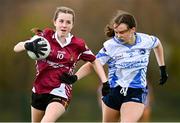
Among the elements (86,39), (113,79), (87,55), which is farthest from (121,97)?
(86,39)

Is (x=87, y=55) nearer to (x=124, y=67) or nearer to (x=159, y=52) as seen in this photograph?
(x=124, y=67)

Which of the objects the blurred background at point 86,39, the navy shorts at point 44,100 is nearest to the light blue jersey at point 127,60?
the navy shorts at point 44,100

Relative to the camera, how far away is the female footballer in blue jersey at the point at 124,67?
9.09 meters

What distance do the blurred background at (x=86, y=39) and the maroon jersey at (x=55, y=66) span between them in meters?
13.7

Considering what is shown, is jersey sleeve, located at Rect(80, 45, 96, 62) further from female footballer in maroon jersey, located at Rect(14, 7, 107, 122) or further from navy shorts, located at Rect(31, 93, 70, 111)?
navy shorts, located at Rect(31, 93, 70, 111)

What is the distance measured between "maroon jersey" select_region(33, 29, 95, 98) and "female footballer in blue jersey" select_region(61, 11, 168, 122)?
39cm

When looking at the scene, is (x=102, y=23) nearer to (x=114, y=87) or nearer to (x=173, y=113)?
(x=173, y=113)

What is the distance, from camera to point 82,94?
24.6m

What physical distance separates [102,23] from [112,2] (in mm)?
1063

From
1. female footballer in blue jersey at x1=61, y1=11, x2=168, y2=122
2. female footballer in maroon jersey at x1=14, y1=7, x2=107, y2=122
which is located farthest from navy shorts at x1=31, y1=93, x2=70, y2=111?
female footballer in blue jersey at x1=61, y1=11, x2=168, y2=122

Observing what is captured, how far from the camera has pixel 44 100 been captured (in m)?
8.92

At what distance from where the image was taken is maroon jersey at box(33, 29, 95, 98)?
29.0 feet

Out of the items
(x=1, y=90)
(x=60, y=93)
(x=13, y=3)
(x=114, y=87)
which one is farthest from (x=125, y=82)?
(x=13, y=3)

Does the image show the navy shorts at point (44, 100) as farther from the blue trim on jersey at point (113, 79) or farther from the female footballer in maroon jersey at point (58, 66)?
the blue trim on jersey at point (113, 79)
